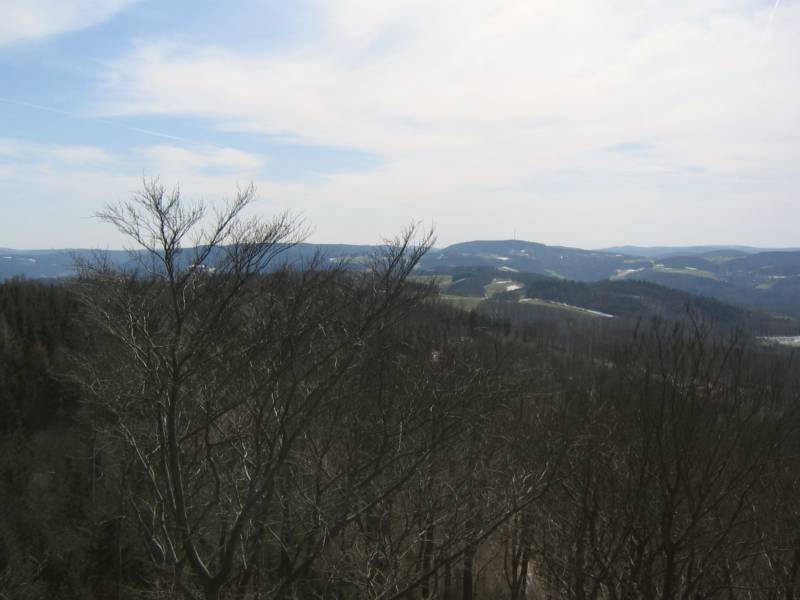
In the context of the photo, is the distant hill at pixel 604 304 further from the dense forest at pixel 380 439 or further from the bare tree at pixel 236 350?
the bare tree at pixel 236 350

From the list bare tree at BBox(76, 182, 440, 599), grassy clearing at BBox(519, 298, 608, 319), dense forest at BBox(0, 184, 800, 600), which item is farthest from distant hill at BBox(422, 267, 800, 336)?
bare tree at BBox(76, 182, 440, 599)

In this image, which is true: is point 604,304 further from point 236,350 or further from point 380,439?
point 236,350

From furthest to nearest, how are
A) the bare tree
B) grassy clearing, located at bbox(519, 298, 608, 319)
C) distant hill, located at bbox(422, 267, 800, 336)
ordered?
1. grassy clearing, located at bbox(519, 298, 608, 319)
2. distant hill, located at bbox(422, 267, 800, 336)
3. the bare tree

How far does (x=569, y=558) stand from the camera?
11.4 meters

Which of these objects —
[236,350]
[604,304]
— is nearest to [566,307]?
[604,304]

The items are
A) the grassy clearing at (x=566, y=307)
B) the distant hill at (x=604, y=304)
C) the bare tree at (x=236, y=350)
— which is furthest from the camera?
the grassy clearing at (x=566, y=307)

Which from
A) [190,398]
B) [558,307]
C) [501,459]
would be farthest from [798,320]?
[190,398]

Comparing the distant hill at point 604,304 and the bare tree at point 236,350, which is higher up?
the bare tree at point 236,350

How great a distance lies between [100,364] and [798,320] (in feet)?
635

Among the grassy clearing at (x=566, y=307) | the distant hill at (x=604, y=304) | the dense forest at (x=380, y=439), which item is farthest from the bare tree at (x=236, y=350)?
the grassy clearing at (x=566, y=307)

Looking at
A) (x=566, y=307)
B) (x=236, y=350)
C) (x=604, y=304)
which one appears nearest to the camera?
(x=236, y=350)

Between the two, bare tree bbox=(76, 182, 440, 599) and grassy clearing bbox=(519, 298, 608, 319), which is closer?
bare tree bbox=(76, 182, 440, 599)

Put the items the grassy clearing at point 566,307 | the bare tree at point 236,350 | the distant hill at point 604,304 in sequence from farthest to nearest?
1. the grassy clearing at point 566,307
2. the distant hill at point 604,304
3. the bare tree at point 236,350

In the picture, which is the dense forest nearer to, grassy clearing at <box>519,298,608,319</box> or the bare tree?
the bare tree
